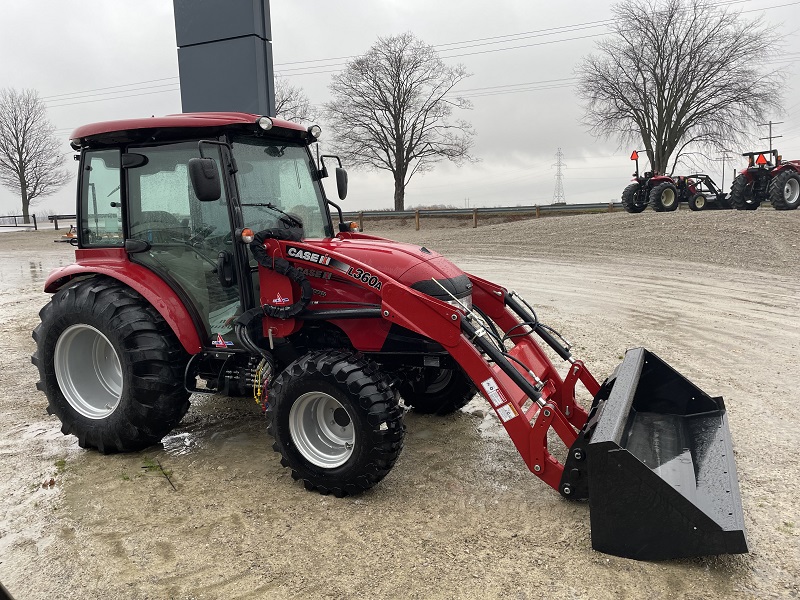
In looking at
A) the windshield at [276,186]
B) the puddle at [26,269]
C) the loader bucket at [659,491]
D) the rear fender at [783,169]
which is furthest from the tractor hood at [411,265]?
the rear fender at [783,169]

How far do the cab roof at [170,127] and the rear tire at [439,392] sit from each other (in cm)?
216

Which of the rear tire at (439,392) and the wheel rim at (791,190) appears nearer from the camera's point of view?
the rear tire at (439,392)

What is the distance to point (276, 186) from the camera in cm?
458

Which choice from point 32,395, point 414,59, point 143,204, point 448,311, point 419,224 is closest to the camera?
point 448,311

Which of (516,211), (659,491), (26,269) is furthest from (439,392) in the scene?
(516,211)

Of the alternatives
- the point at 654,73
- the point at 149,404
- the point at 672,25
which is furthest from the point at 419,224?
the point at 149,404

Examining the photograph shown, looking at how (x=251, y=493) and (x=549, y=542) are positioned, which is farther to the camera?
(x=251, y=493)

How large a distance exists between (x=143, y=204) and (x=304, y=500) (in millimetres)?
2410

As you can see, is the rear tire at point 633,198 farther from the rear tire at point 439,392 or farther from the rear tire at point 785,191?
the rear tire at point 439,392

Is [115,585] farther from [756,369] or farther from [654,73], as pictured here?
[654,73]

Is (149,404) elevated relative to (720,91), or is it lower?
lower

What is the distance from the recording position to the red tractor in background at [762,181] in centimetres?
1864

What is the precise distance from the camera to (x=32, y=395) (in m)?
5.99

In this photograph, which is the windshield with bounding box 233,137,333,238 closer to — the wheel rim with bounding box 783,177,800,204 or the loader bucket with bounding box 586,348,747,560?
the loader bucket with bounding box 586,348,747,560
